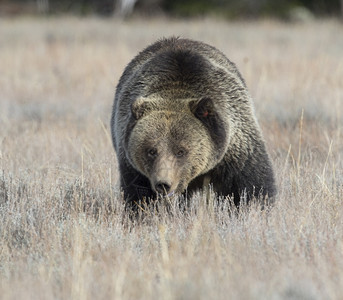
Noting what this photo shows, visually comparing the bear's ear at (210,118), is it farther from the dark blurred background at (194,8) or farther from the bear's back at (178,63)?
the dark blurred background at (194,8)

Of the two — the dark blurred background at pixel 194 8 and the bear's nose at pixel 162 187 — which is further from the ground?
the bear's nose at pixel 162 187

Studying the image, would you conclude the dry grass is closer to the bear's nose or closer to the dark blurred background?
the bear's nose

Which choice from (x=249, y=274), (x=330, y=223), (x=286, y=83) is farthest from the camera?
(x=286, y=83)

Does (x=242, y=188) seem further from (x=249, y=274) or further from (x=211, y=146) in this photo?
(x=249, y=274)

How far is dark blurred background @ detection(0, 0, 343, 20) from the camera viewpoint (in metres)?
26.0

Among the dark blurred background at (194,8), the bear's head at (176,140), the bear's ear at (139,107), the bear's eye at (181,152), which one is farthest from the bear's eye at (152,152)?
the dark blurred background at (194,8)

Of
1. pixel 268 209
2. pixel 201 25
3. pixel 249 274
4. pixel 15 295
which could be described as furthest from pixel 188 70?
pixel 201 25

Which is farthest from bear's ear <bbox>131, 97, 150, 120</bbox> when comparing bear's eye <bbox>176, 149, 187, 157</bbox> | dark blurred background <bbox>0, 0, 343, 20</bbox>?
dark blurred background <bbox>0, 0, 343, 20</bbox>

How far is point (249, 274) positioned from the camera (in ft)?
12.1

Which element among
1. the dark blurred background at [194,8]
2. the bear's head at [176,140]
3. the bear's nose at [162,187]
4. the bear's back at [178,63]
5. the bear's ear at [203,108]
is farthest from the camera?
the dark blurred background at [194,8]

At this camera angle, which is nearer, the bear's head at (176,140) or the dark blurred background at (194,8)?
the bear's head at (176,140)

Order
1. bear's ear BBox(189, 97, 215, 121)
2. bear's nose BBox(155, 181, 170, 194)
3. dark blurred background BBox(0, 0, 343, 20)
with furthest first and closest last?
1. dark blurred background BBox(0, 0, 343, 20)
2. bear's ear BBox(189, 97, 215, 121)
3. bear's nose BBox(155, 181, 170, 194)

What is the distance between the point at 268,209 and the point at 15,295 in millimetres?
2403

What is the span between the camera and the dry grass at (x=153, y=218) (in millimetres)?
3604
